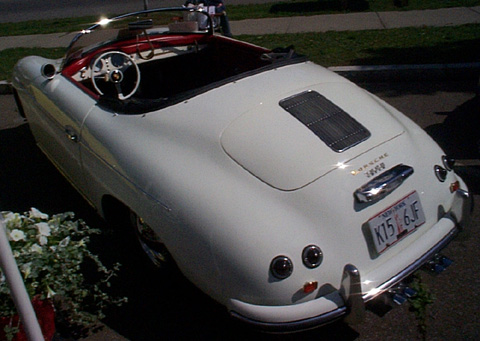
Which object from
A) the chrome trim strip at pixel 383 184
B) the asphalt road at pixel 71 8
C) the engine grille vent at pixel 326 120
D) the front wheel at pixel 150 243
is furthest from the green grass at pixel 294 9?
the chrome trim strip at pixel 383 184

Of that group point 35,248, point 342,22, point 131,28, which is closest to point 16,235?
point 35,248

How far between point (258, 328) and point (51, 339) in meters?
1.11

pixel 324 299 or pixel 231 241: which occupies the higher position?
pixel 231 241

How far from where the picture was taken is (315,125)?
303 cm

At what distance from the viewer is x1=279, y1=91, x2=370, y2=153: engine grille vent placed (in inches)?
116

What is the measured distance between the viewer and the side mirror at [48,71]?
409 centimetres

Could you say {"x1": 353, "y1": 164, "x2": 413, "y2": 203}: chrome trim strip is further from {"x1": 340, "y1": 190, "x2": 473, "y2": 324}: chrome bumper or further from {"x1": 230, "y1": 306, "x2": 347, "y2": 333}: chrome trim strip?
{"x1": 230, "y1": 306, "x2": 347, "y2": 333}: chrome trim strip

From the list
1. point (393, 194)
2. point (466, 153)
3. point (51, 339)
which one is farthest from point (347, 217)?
point (466, 153)

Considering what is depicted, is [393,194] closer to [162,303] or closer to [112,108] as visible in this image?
[162,303]

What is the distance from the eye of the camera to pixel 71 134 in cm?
365

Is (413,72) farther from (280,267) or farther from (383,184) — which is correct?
(280,267)

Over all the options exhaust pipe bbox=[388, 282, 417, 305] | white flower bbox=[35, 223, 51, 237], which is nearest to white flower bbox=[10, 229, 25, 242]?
white flower bbox=[35, 223, 51, 237]

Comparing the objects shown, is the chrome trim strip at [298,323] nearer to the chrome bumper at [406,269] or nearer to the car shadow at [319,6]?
the chrome bumper at [406,269]

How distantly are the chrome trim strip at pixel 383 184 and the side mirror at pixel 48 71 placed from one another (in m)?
2.66
